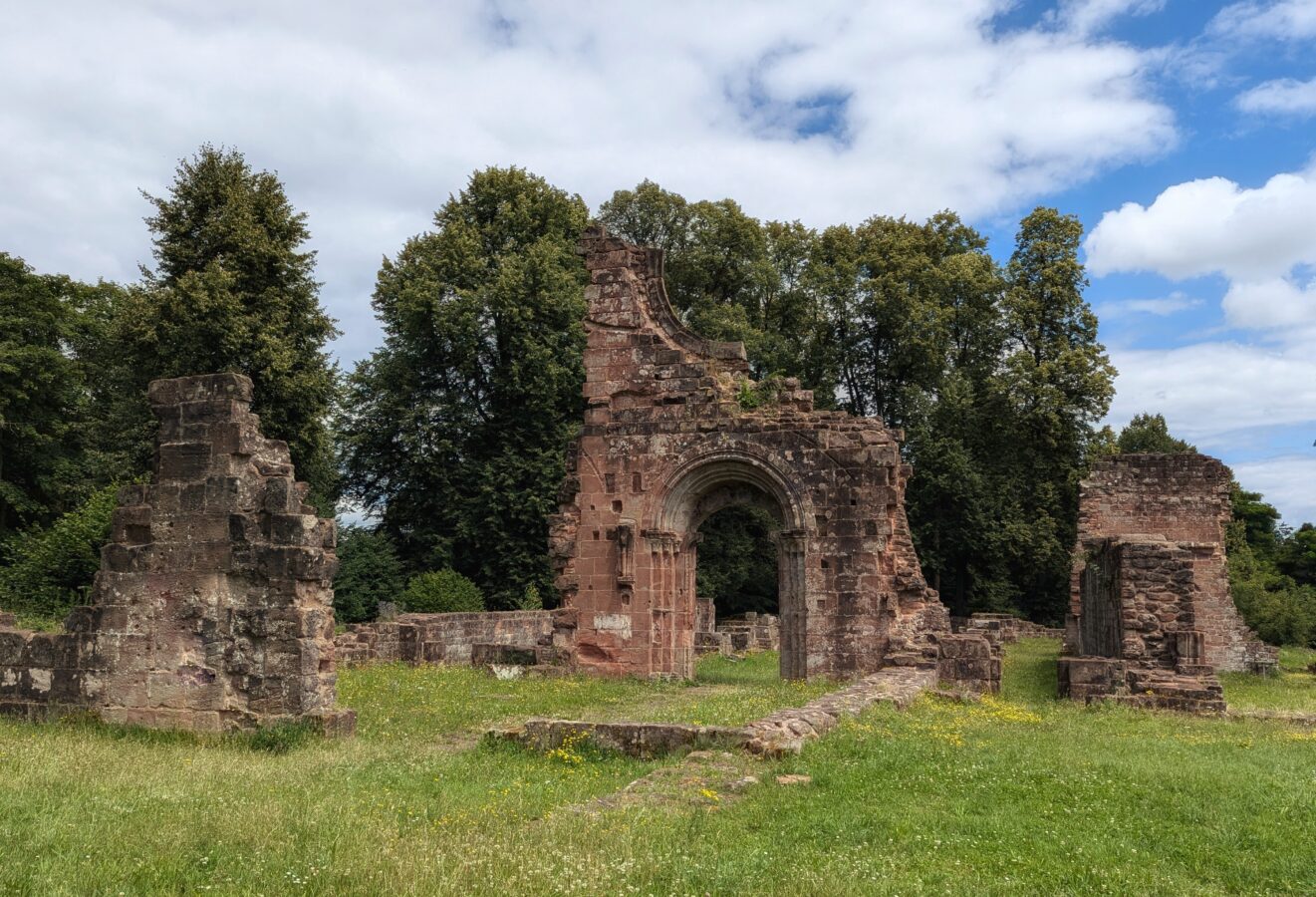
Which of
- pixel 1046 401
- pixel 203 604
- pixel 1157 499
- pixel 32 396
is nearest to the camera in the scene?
pixel 203 604

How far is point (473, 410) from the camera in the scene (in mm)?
31578

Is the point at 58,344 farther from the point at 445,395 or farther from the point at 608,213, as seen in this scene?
the point at 608,213

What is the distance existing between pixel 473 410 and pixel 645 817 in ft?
86.0

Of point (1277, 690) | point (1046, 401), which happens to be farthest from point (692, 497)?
point (1046, 401)

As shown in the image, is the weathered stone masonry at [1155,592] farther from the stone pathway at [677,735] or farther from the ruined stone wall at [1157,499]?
the stone pathway at [677,735]

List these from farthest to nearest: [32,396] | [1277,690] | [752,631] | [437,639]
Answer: [32,396] → [752,631] → [437,639] → [1277,690]

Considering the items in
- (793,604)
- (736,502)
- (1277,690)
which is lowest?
(1277,690)

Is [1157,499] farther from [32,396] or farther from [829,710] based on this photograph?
[32,396]

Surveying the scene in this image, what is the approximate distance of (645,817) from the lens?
20.1ft

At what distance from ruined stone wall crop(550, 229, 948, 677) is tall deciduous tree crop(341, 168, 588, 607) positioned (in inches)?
435

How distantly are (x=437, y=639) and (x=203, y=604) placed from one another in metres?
11.9

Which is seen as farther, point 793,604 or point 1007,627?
point 1007,627

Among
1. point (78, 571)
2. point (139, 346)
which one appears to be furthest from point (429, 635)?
point (139, 346)

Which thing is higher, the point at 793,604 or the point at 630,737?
Answer: the point at 793,604
